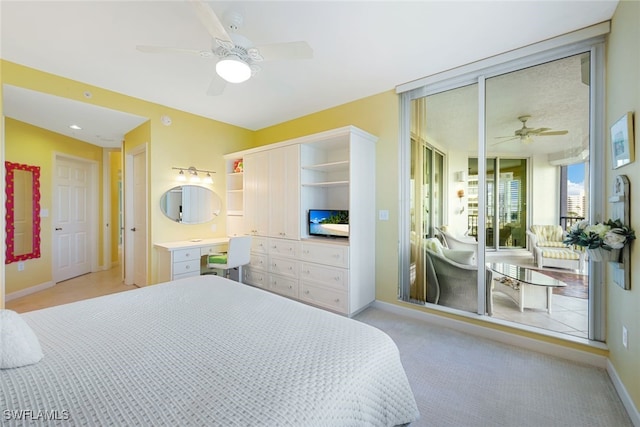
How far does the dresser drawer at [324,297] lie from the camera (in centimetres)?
289

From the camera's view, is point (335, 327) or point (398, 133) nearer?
point (335, 327)

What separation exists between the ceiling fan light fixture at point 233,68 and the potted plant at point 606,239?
2.55 metres

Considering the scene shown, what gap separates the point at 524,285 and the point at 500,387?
123cm

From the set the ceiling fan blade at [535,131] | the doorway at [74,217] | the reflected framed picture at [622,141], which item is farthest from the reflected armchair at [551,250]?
the doorway at [74,217]

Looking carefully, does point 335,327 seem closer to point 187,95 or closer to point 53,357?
point 53,357

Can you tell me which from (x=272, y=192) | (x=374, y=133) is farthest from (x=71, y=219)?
(x=374, y=133)

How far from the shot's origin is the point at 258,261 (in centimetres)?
375

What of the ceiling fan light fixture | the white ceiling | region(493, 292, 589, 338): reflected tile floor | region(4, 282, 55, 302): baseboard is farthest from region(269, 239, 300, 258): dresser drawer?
region(4, 282, 55, 302): baseboard

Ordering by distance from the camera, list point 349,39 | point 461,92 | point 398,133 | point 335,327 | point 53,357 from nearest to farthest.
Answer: point 53,357, point 335,327, point 349,39, point 461,92, point 398,133

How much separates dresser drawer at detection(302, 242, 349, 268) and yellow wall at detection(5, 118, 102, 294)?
4048 millimetres

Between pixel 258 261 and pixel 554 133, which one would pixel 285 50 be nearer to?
pixel 554 133

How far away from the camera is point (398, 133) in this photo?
307 cm

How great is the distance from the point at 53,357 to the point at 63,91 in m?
3.13

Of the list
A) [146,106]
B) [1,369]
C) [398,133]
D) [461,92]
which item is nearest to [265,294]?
[1,369]
